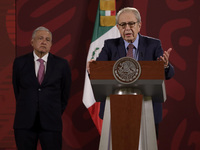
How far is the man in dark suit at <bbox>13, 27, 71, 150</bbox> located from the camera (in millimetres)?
2910

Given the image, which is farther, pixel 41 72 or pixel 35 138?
pixel 41 72

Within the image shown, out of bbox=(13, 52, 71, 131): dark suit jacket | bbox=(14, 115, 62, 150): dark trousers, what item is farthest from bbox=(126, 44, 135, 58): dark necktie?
bbox=(14, 115, 62, 150): dark trousers

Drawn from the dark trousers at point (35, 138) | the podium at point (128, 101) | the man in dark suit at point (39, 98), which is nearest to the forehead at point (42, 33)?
the man in dark suit at point (39, 98)

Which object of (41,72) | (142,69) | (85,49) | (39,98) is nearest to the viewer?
(142,69)

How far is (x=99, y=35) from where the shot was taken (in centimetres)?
420

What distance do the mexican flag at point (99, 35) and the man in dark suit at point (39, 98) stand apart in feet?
3.04

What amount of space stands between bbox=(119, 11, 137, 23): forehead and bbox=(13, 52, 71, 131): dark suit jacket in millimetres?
1006

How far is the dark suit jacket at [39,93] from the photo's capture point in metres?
2.91

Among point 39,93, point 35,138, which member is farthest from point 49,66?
point 35,138

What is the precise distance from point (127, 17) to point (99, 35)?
75.1 inches

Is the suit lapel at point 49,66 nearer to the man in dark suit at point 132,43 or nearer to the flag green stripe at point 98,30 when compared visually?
the man in dark suit at point 132,43

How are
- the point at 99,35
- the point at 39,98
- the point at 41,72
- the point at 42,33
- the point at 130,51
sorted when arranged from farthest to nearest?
the point at 99,35 < the point at 42,33 < the point at 41,72 < the point at 39,98 < the point at 130,51

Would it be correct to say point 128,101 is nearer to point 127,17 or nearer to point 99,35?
point 127,17

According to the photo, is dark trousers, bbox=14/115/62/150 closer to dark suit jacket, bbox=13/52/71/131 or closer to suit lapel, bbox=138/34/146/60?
dark suit jacket, bbox=13/52/71/131
